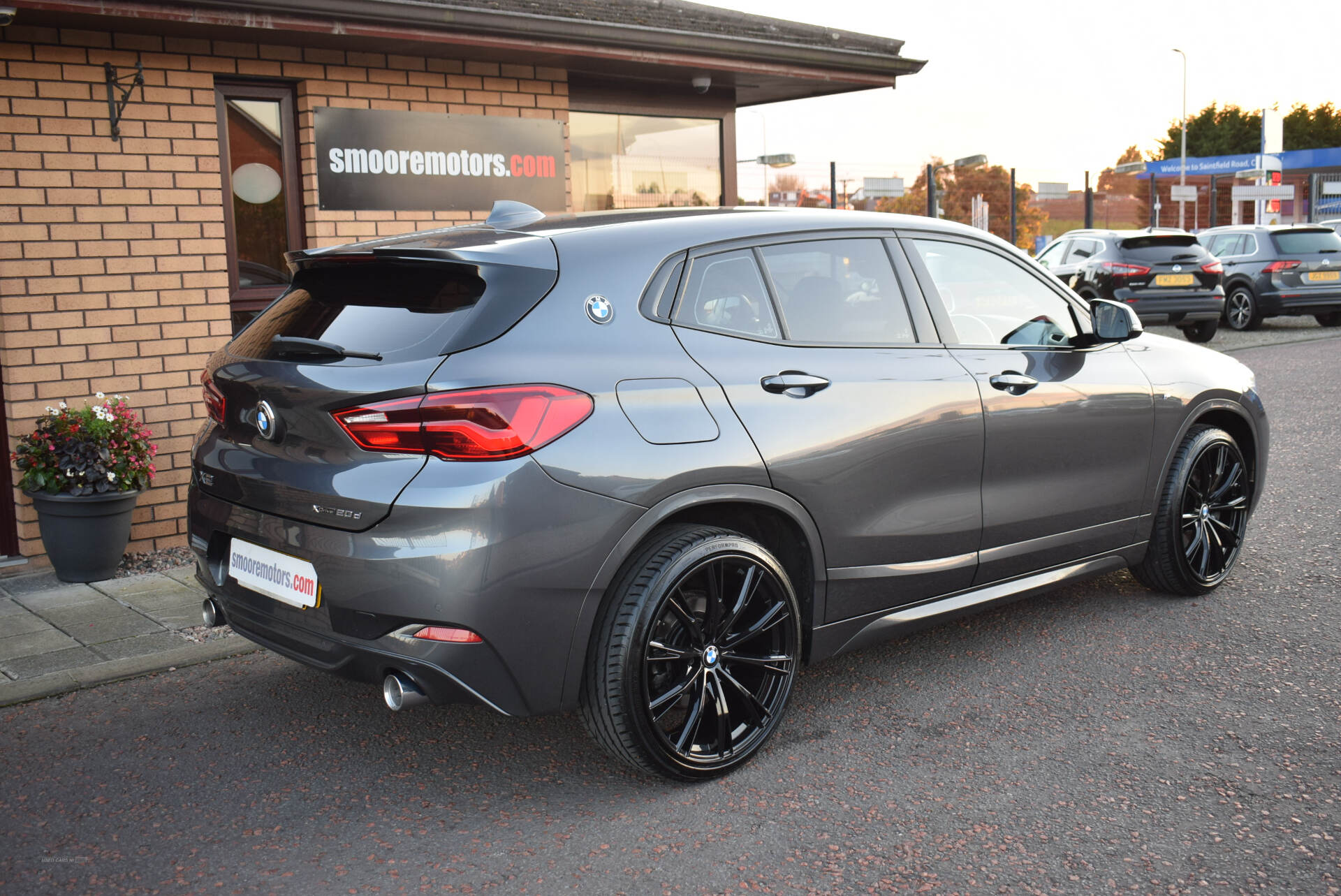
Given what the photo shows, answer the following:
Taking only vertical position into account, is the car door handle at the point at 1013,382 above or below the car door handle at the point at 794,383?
below

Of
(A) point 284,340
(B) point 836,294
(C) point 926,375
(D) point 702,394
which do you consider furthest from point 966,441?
(A) point 284,340

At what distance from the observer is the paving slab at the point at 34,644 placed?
492 centimetres

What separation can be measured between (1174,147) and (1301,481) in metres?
101

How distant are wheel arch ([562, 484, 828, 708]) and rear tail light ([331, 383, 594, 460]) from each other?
41 centimetres

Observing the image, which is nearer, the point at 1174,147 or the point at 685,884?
the point at 685,884

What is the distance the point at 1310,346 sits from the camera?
17.2 meters

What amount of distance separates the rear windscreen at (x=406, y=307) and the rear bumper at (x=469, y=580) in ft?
1.35

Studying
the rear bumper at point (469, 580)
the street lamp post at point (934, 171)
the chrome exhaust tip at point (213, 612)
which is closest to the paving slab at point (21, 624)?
the chrome exhaust tip at point (213, 612)

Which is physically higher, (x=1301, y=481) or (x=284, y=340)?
(x=284, y=340)

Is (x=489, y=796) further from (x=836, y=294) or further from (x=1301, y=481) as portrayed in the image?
(x=1301, y=481)

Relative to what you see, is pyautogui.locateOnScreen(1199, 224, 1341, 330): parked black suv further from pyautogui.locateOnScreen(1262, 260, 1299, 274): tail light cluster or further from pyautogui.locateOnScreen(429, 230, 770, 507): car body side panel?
pyautogui.locateOnScreen(429, 230, 770, 507): car body side panel

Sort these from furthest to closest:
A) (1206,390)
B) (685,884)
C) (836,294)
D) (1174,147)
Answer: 1. (1174,147)
2. (1206,390)
3. (836,294)
4. (685,884)

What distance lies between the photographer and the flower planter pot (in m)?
5.95

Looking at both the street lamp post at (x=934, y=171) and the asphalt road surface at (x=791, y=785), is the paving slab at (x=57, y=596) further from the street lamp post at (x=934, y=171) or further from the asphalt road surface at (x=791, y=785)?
the street lamp post at (x=934, y=171)
